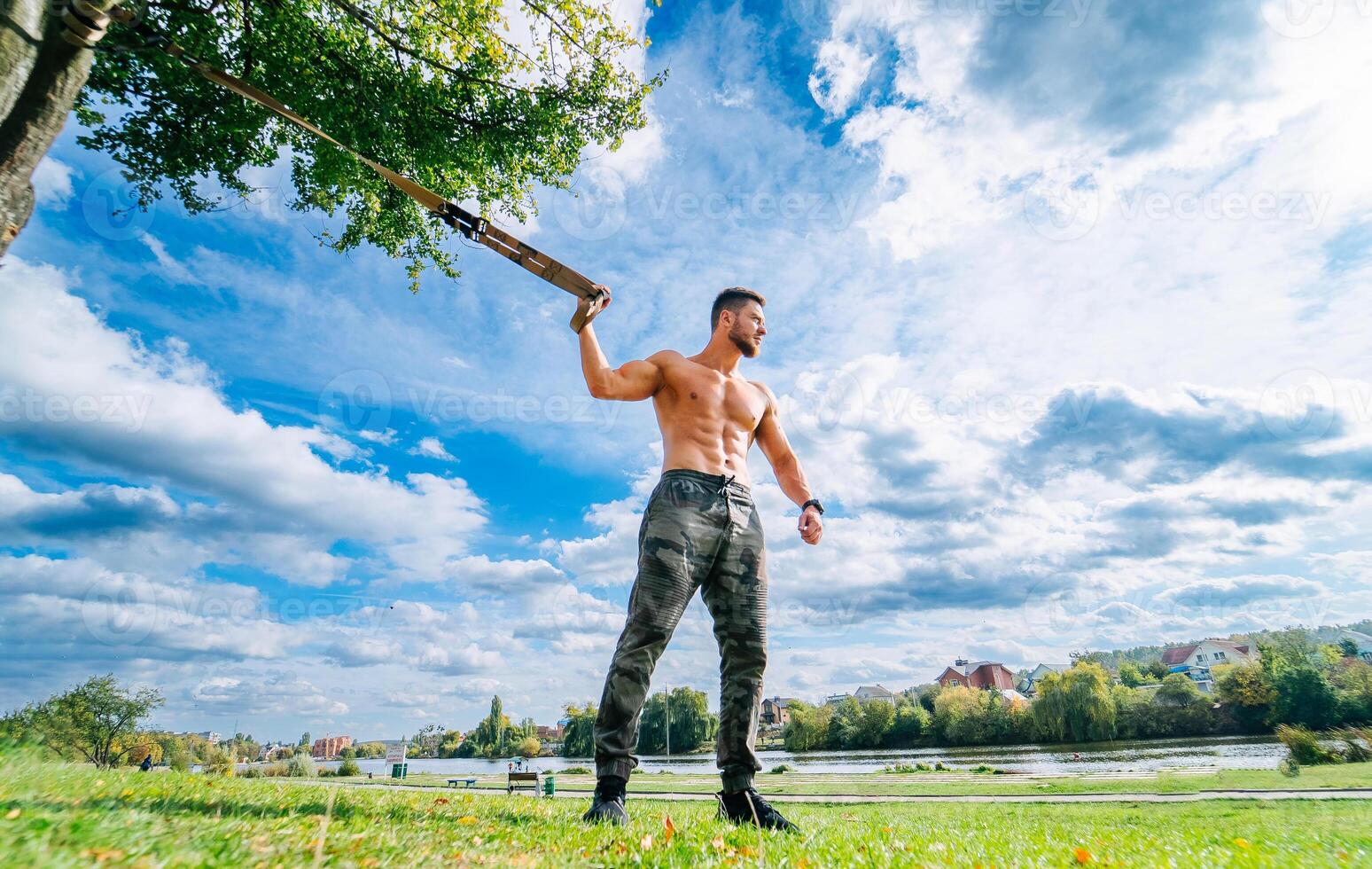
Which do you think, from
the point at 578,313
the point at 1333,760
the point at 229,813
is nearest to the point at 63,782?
the point at 229,813

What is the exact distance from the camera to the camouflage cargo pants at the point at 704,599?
382 centimetres

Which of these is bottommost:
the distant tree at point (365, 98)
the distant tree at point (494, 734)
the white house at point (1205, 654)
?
the distant tree at point (494, 734)

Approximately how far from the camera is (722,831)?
3.30 metres

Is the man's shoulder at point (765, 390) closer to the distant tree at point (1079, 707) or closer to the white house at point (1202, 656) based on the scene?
the distant tree at point (1079, 707)

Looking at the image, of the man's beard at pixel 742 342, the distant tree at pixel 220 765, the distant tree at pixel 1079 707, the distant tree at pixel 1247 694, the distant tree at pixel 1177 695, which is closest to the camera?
the man's beard at pixel 742 342

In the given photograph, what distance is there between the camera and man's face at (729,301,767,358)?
5.07 meters

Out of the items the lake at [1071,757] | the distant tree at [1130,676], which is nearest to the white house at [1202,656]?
the distant tree at [1130,676]

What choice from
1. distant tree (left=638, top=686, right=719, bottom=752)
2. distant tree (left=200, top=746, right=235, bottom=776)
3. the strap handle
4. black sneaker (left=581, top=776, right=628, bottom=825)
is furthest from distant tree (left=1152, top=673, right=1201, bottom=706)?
the strap handle

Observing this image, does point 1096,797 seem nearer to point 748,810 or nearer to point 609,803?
point 748,810

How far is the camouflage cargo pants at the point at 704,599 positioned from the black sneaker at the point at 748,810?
60 millimetres

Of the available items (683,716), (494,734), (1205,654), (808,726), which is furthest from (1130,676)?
(494,734)

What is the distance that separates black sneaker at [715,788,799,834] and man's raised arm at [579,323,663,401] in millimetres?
2653

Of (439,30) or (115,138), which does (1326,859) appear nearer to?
(439,30)

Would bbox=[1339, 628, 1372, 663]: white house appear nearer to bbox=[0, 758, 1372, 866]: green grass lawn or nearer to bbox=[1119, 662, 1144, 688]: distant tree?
bbox=[1119, 662, 1144, 688]: distant tree
